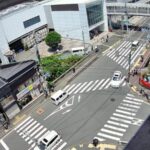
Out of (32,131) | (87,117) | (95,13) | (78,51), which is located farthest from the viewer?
(95,13)

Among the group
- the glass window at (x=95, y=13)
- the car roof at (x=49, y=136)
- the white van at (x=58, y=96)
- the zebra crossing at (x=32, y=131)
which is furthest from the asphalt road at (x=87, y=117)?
the glass window at (x=95, y=13)

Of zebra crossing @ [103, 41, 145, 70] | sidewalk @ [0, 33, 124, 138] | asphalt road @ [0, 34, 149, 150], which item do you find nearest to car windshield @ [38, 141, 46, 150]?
asphalt road @ [0, 34, 149, 150]

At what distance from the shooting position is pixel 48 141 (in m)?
45.7

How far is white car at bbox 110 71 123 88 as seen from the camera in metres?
58.9

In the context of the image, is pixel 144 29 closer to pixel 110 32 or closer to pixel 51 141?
pixel 110 32

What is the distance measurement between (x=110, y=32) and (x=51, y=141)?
53.0 meters

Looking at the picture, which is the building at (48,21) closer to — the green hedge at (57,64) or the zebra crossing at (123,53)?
the zebra crossing at (123,53)

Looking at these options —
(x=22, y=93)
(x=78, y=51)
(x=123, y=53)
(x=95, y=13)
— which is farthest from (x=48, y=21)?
(x=22, y=93)

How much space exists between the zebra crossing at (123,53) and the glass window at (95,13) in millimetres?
12381

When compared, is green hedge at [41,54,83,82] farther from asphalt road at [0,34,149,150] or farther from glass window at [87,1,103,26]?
glass window at [87,1,103,26]

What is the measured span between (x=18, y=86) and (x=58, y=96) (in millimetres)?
8623

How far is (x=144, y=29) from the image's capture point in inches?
3307

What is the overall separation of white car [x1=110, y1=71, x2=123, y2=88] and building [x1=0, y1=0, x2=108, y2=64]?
84.5 ft

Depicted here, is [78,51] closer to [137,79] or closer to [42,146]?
[137,79]
